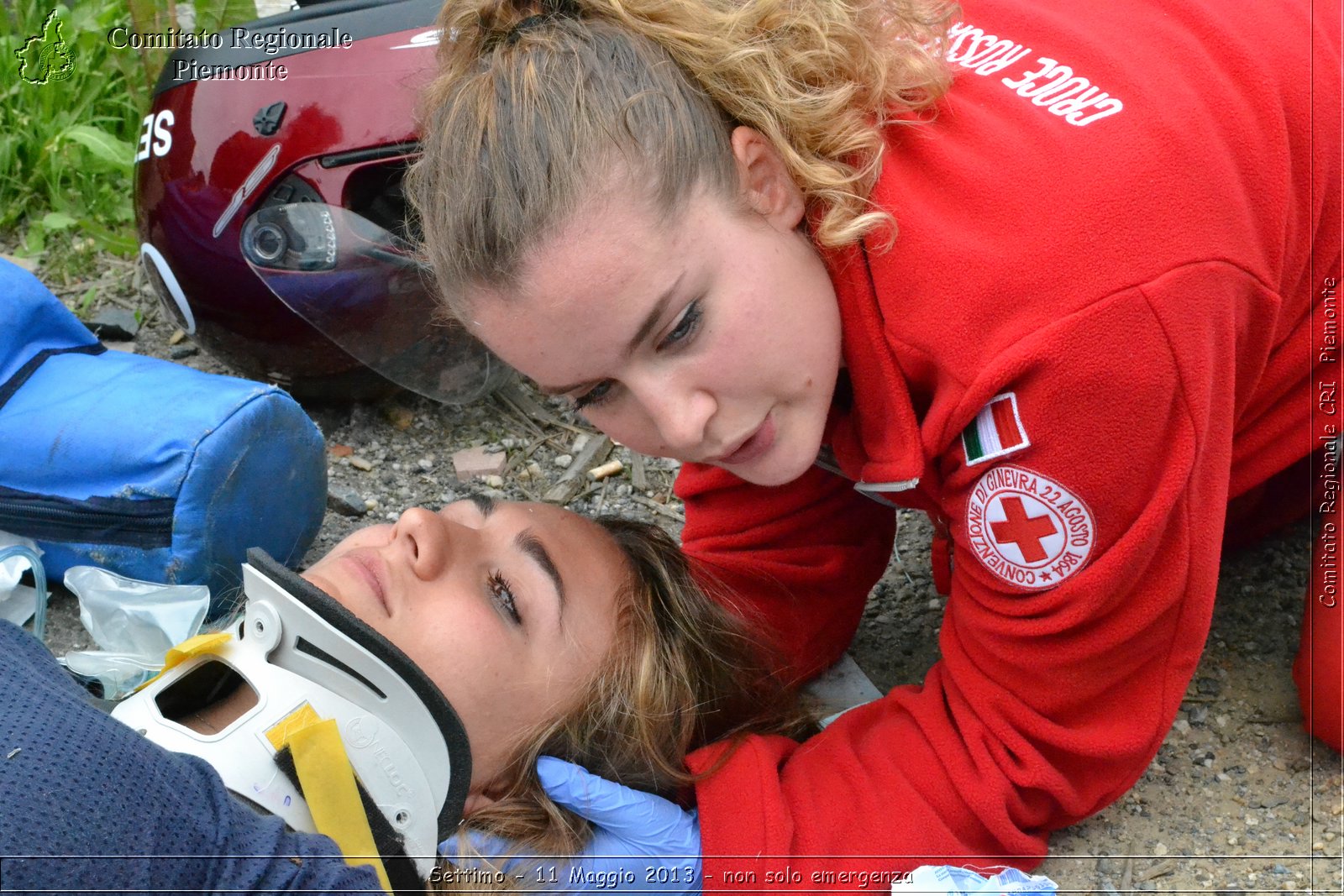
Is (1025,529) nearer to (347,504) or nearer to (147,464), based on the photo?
(147,464)

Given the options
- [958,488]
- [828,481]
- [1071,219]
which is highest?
[1071,219]

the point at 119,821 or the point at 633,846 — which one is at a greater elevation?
the point at 119,821

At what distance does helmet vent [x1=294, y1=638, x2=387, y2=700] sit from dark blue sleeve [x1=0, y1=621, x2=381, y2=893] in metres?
0.21

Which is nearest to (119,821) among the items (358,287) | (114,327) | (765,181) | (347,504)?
(765,181)

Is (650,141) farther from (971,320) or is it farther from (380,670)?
(380,670)

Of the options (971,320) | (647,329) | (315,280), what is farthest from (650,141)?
(315,280)

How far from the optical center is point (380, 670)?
155cm

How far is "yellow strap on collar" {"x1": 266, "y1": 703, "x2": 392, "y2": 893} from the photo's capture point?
1.51 meters

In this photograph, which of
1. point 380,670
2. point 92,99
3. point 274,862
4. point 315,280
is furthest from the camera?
point 92,99

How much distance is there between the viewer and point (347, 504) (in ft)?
8.37

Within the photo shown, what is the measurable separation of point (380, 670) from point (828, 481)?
2.89ft

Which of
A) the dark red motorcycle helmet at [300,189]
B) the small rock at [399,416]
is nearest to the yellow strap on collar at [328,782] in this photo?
the dark red motorcycle helmet at [300,189]

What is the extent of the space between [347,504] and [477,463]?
0.30 m

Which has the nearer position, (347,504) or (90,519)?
(90,519)
